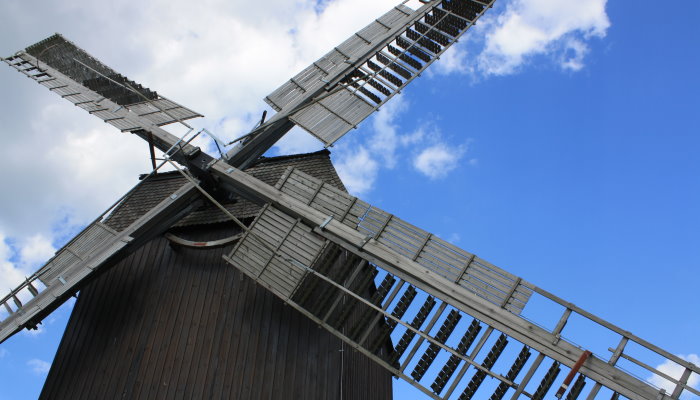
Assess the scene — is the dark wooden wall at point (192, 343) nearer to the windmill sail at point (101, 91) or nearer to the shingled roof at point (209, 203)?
the shingled roof at point (209, 203)

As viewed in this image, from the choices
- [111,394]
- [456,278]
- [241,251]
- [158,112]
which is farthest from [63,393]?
[456,278]

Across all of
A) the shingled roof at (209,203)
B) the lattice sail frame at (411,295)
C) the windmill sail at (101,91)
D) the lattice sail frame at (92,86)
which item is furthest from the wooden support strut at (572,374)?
the lattice sail frame at (92,86)

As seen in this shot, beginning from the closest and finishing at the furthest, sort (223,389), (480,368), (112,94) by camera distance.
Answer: (480,368) < (223,389) < (112,94)

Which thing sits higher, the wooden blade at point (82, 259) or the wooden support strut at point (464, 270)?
the wooden support strut at point (464, 270)

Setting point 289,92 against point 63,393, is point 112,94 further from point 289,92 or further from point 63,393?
point 63,393

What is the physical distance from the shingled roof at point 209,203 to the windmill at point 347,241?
0.60 metres

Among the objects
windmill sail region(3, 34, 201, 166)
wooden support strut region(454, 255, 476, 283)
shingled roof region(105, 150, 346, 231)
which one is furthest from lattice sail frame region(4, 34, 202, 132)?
wooden support strut region(454, 255, 476, 283)

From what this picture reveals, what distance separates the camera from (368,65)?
11.2 meters

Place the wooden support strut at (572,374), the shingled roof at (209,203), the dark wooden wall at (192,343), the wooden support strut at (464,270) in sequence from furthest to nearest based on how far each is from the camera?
the shingled roof at (209,203), the dark wooden wall at (192,343), the wooden support strut at (464,270), the wooden support strut at (572,374)

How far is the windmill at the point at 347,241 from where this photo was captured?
7.02 m

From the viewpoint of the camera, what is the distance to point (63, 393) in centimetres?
894

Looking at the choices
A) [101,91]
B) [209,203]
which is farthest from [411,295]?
[101,91]

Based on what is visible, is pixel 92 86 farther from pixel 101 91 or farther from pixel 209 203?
pixel 209 203

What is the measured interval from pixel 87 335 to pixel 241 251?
10.6 feet
